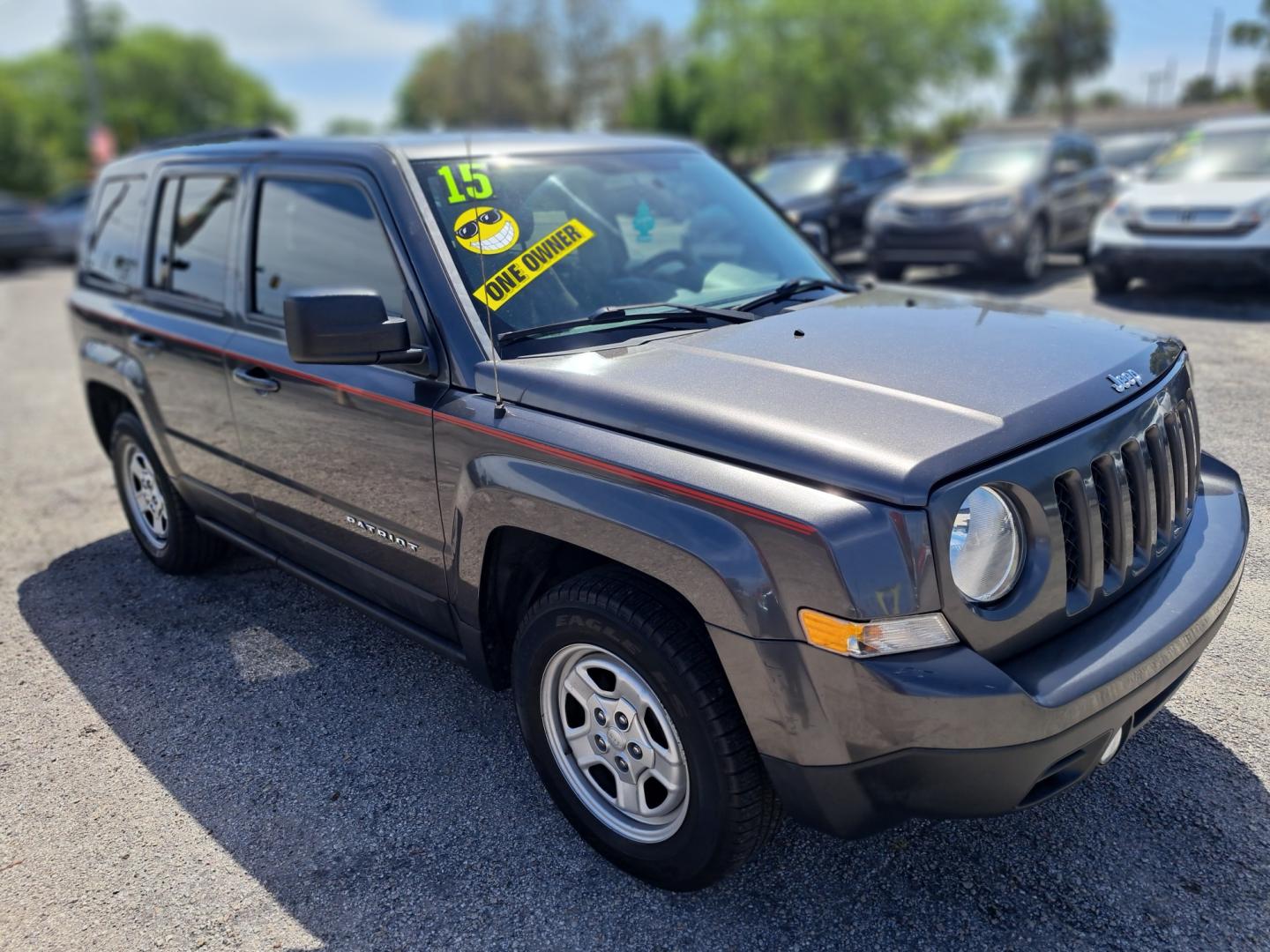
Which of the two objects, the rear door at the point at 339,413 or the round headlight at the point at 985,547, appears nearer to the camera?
the round headlight at the point at 985,547

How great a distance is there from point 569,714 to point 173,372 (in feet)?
8.14

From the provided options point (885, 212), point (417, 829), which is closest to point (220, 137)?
point (417, 829)

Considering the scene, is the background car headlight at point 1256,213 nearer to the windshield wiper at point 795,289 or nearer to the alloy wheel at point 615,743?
the windshield wiper at point 795,289

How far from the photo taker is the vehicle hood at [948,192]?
10891 millimetres

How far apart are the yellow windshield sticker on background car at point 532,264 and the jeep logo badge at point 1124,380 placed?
160 centimetres

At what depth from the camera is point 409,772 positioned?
3182 mm

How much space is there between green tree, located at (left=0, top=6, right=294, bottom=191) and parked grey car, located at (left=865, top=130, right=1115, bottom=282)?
83.8 metres

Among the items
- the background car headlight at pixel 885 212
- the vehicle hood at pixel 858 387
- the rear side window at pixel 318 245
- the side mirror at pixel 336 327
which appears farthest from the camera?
the background car headlight at pixel 885 212

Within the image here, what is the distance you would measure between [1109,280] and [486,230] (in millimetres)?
7562

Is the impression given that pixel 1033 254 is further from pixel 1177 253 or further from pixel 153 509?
pixel 153 509

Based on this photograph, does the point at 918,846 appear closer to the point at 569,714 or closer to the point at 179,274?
the point at 569,714

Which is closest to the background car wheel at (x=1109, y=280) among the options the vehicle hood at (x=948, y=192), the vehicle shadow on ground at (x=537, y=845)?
the vehicle hood at (x=948, y=192)

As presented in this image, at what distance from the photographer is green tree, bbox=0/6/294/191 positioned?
88625 mm

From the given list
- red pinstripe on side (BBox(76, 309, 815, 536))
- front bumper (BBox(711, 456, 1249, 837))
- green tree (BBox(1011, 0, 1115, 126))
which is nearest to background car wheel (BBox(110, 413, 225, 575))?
red pinstripe on side (BBox(76, 309, 815, 536))
